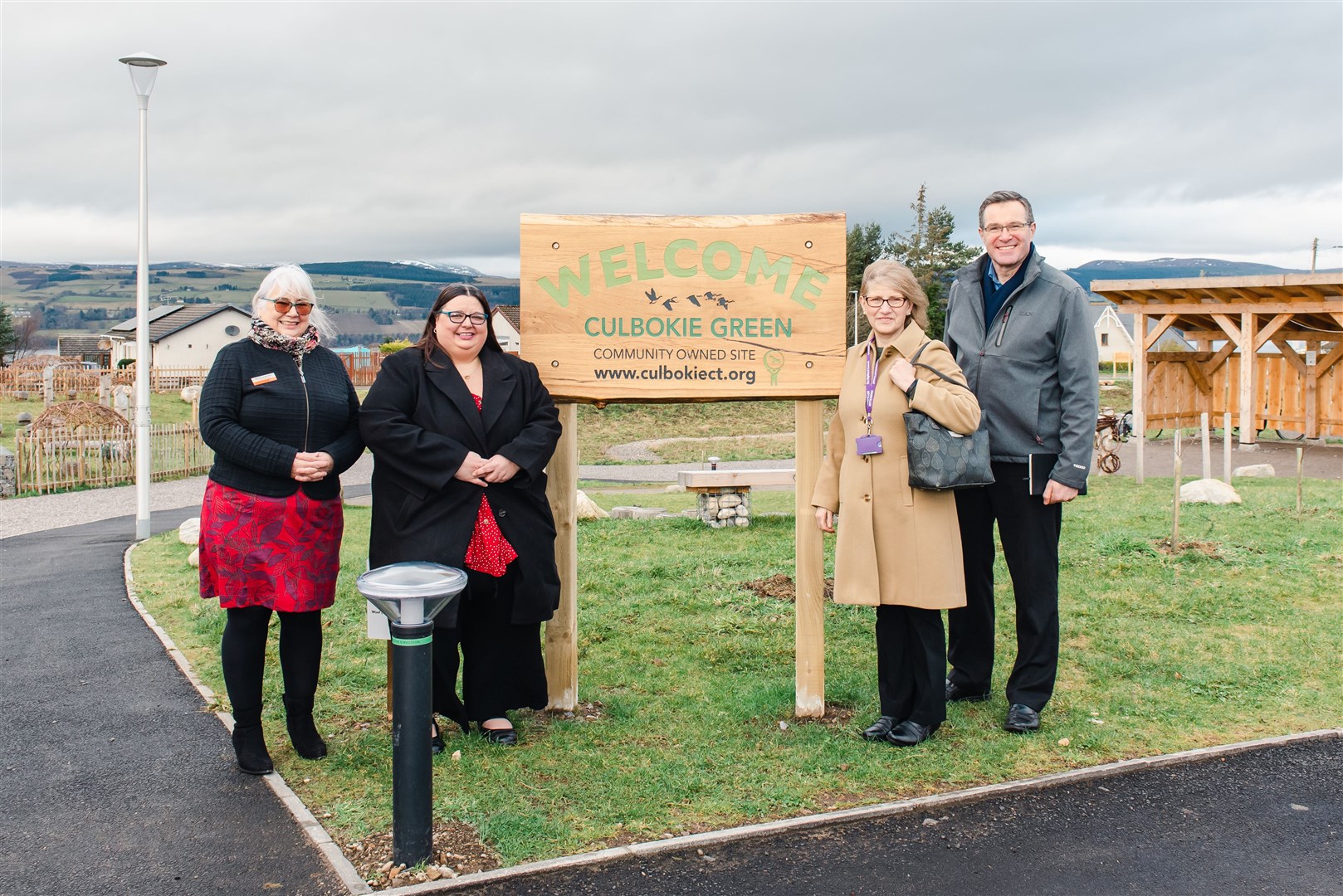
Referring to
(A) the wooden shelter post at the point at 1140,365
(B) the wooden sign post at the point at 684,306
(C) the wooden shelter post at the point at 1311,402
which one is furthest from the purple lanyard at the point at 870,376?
(C) the wooden shelter post at the point at 1311,402

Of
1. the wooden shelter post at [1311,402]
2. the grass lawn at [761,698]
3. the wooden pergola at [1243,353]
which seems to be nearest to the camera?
the grass lawn at [761,698]

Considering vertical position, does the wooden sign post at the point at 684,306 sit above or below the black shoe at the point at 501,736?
above

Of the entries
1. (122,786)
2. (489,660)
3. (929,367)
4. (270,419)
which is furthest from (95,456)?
(929,367)

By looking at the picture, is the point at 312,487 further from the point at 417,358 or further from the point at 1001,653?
the point at 1001,653

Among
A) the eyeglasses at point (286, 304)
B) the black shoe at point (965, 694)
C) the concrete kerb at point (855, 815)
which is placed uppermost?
the eyeglasses at point (286, 304)

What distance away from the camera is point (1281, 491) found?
12.8 metres

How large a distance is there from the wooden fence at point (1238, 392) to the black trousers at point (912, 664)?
19020 mm

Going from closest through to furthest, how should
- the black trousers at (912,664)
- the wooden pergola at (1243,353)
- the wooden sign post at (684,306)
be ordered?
the black trousers at (912,664), the wooden sign post at (684,306), the wooden pergola at (1243,353)

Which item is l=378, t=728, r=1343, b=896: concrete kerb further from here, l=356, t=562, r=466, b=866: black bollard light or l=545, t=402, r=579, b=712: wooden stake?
l=545, t=402, r=579, b=712: wooden stake

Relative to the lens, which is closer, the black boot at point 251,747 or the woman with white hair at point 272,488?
the woman with white hair at point 272,488

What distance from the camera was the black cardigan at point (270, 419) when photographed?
4.00 metres

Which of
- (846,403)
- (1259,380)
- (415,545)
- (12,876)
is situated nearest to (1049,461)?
(846,403)

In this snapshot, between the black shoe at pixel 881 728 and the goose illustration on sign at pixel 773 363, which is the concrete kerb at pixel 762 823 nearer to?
the black shoe at pixel 881 728

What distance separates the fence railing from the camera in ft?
57.8
